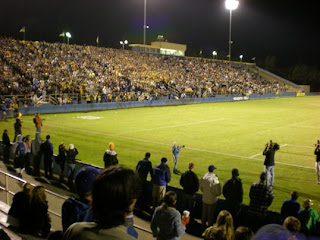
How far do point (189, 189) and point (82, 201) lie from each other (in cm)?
595

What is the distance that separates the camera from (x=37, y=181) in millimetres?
12141

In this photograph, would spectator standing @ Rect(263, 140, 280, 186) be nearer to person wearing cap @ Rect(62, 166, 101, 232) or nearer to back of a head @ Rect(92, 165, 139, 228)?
person wearing cap @ Rect(62, 166, 101, 232)

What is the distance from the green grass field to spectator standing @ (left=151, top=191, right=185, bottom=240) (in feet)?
20.3

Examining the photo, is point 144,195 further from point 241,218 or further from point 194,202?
point 241,218

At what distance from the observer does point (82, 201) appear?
10.8 ft

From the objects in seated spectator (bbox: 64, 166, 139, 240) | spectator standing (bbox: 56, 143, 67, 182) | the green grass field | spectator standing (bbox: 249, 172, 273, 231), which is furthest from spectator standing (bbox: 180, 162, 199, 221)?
seated spectator (bbox: 64, 166, 139, 240)

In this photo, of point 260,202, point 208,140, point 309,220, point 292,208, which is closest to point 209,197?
point 260,202

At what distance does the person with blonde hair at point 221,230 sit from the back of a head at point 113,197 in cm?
215

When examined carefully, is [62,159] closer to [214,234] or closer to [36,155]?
[36,155]

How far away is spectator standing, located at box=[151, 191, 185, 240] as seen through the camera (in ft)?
18.3

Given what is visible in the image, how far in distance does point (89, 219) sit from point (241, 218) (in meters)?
5.70

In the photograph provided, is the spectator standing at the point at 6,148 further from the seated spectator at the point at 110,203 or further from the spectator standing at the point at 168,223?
the seated spectator at the point at 110,203

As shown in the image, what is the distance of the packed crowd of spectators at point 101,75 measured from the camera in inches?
1490

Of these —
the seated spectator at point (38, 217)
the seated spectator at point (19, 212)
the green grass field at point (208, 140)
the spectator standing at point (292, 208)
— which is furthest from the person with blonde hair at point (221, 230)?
the green grass field at point (208, 140)
